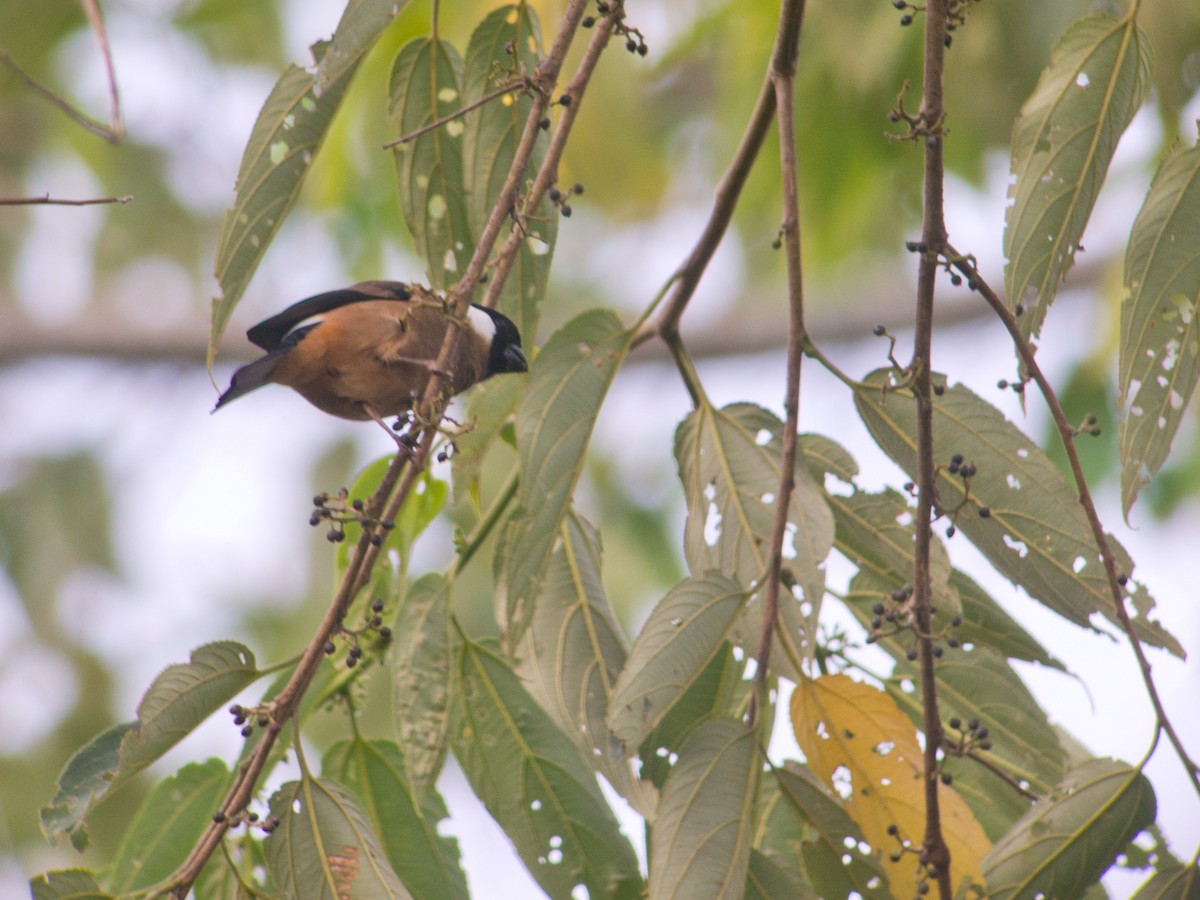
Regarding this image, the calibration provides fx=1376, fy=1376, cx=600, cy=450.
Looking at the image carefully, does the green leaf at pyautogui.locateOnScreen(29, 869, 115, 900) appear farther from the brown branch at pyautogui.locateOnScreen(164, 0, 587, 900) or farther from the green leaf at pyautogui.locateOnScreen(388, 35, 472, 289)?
the green leaf at pyautogui.locateOnScreen(388, 35, 472, 289)

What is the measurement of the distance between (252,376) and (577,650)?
102cm

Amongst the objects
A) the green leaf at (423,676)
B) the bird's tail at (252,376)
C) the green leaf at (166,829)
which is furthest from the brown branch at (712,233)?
the green leaf at (166,829)

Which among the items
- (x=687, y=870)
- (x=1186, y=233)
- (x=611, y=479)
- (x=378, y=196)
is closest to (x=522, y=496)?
(x=687, y=870)

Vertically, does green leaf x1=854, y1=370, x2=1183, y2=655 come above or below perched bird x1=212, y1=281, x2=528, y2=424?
below

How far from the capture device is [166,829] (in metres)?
2.62

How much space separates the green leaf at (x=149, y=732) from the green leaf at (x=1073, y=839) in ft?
3.71

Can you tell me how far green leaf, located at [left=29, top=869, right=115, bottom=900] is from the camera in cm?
194

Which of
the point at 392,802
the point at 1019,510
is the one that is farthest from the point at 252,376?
the point at 1019,510

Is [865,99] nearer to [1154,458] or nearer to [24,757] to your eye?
[1154,458]

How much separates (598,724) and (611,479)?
19.5 feet

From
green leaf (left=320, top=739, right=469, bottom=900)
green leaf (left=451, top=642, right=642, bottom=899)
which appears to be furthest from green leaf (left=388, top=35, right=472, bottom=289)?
green leaf (left=320, top=739, right=469, bottom=900)

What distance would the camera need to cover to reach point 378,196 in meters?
5.45

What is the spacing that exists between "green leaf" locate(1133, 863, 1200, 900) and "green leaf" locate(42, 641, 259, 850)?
132 centimetres

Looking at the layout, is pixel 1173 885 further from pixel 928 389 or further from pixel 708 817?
pixel 928 389
